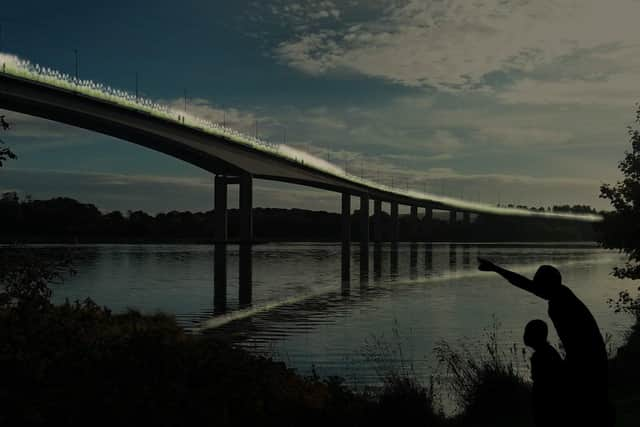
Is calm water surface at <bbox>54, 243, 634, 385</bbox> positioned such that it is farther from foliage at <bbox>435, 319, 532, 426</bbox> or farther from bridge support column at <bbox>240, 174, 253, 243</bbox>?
bridge support column at <bbox>240, 174, 253, 243</bbox>

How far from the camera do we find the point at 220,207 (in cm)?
11488

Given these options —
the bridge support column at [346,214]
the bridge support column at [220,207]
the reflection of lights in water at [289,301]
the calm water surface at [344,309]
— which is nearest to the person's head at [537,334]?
the calm water surface at [344,309]

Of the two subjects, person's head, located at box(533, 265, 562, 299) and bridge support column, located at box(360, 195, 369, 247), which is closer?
person's head, located at box(533, 265, 562, 299)

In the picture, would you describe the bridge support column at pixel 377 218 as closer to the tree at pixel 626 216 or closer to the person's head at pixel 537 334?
the tree at pixel 626 216

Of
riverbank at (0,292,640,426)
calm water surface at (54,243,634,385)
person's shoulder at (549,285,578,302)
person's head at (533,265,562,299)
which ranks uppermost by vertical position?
person's head at (533,265,562,299)

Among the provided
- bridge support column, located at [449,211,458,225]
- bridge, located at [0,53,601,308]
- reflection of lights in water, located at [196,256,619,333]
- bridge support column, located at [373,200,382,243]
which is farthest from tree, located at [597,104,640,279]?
bridge support column, located at [449,211,458,225]

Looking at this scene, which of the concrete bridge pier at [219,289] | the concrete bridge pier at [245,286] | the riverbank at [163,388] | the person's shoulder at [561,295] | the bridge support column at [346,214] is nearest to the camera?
the person's shoulder at [561,295]

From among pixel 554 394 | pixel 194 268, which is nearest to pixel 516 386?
pixel 554 394

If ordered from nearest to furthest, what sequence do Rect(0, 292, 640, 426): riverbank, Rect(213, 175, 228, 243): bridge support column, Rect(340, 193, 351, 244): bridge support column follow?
Rect(0, 292, 640, 426): riverbank
Rect(213, 175, 228, 243): bridge support column
Rect(340, 193, 351, 244): bridge support column

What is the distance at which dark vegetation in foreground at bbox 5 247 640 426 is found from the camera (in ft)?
31.5

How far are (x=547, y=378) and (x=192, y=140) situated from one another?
326 feet

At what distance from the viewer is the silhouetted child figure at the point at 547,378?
464 centimetres

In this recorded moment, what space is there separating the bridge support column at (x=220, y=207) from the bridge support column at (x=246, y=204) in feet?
12.4

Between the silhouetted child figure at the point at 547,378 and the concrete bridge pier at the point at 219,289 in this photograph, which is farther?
the concrete bridge pier at the point at 219,289
